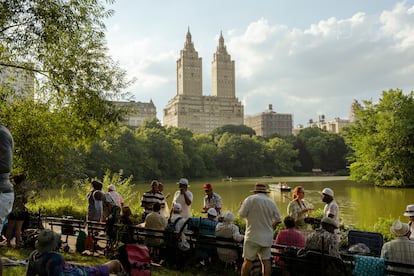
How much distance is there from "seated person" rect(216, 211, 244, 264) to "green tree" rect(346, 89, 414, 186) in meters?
36.4

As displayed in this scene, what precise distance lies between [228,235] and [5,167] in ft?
10.8

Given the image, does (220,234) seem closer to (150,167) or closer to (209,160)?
(150,167)

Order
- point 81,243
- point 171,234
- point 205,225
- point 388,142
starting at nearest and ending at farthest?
1. point 171,234
2. point 205,225
3. point 81,243
4. point 388,142

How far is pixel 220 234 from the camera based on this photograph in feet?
19.4

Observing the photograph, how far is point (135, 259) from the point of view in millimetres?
4762

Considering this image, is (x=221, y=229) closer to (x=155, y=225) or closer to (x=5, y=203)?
(x=155, y=225)

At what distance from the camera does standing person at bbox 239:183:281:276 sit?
16.6ft

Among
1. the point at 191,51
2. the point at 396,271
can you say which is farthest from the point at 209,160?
the point at 191,51

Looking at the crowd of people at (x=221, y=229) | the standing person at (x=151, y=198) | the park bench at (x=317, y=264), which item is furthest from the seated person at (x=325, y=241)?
the standing person at (x=151, y=198)

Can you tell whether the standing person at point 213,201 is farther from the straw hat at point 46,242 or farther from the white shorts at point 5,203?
the white shorts at point 5,203

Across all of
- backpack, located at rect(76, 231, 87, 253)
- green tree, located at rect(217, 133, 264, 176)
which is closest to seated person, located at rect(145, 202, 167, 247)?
backpack, located at rect(76, 231, 87, 253)

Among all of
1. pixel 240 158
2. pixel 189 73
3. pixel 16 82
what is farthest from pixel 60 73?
pixel 189 73

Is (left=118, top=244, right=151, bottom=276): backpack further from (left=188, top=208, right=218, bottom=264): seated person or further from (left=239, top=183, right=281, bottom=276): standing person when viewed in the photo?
(left=188, top=208, right=218, bottom=264): seated person

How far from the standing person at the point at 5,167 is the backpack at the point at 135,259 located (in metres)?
1.54
